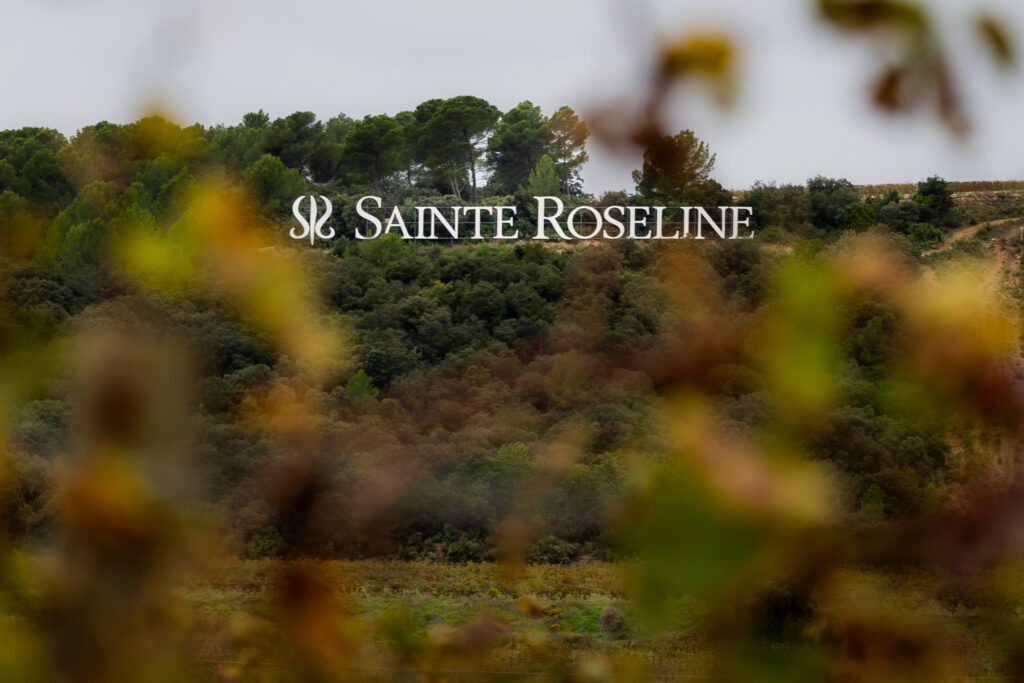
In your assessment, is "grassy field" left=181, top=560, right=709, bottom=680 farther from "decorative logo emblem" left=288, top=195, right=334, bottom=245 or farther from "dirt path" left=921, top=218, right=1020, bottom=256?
"dirt path" left=921, top=218, right=1020, bottom=256

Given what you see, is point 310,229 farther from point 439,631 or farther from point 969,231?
point 969,231

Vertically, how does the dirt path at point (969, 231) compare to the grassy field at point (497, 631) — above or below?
above

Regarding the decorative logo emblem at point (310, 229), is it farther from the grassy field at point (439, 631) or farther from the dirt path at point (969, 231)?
the dirt path at point (969, 231)

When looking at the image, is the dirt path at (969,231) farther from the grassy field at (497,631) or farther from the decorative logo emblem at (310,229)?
the grassy field at (497,631)

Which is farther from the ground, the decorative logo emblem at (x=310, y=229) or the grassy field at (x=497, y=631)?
the decorative logo emblem at (x=310, y=229)

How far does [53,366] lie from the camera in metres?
0.63

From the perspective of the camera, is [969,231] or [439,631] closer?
[439,631]

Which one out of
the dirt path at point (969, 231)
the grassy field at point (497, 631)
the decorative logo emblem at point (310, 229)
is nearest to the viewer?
the grassy field at point (497, 631)

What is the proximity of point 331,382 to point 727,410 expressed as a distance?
0.53 metres

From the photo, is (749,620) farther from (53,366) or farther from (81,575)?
(53,366)

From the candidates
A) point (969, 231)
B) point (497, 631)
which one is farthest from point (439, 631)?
point (969, 231)

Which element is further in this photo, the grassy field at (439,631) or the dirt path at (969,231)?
the dirt path at (969,231)

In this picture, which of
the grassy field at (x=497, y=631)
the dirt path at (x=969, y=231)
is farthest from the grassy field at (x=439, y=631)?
the dirt path at (x=969, y=231)

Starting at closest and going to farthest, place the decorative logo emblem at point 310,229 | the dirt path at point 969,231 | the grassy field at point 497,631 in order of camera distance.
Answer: the grassy field at point 497,631
the decorative logo emblem at point 310,229
the dirt path at point 969,231
